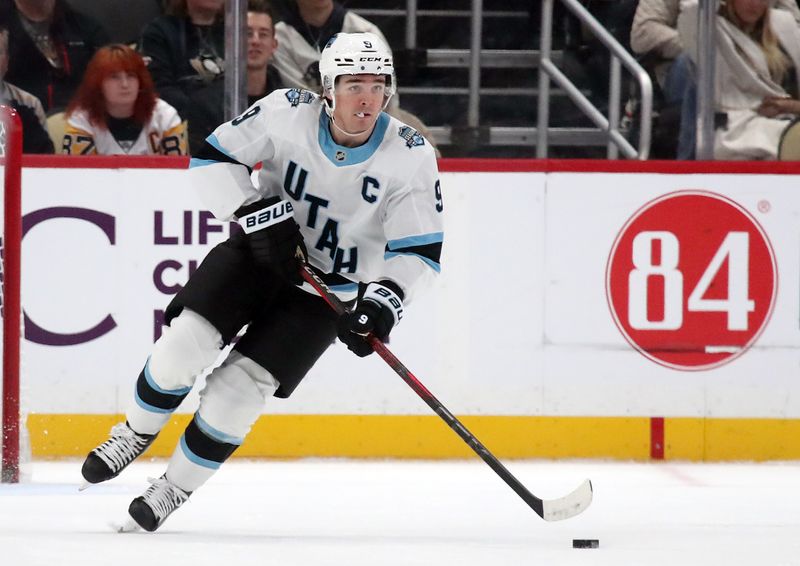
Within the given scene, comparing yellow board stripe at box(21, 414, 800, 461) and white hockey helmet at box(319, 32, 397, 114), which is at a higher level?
white hockey helmet at box(319, 32, 397, 114)

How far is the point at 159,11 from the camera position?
438 cm

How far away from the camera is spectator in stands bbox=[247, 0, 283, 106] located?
4.43 meters

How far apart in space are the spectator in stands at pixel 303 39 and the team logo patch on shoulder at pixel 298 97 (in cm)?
128

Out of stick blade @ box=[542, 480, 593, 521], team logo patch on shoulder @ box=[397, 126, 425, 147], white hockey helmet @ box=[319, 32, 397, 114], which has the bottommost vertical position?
stick blade @ box=[542, 480, 593, 521]

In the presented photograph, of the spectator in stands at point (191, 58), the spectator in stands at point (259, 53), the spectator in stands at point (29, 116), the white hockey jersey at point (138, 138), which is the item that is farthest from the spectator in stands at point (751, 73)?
the spectator in stands at point (29, 116)

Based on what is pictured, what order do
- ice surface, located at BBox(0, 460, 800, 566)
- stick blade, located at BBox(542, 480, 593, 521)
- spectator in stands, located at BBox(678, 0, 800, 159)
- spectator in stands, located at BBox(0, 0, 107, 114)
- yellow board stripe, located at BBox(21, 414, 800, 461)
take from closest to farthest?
ice surface, located at BBox(0, 460, 800, 566) → stick blade, located at BBox(542, 480, 593, 521) → spectator in stands, located at BBox(0, 0, 107, 114) → yellow board stripe, located at BBox(21, 414, 800, 461) → spectator in stands, located at BBox(678, 0, 800, 159)

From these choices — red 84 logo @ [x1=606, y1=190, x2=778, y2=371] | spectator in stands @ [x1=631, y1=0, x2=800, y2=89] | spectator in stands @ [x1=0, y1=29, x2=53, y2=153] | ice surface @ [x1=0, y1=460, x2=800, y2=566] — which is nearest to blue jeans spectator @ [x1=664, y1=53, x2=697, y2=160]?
spectator in stands @ [x1=631, y1=0, x2=800, y2=89]

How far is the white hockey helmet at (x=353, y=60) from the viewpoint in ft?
9.70

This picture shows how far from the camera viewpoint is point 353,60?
2957 mm

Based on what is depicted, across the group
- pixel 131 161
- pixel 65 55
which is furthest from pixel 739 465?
pixel 65 55

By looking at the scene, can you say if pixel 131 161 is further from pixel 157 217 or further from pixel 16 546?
pixel 16 546

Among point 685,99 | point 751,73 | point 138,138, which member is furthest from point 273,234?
point 751,73

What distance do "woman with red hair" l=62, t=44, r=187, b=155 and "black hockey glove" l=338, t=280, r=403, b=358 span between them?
1614 mm

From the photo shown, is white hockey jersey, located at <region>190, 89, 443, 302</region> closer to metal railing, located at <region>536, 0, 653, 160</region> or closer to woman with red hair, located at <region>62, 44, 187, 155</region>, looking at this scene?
woman with red hair, located at <region>62, 44, 187, 155</region>
